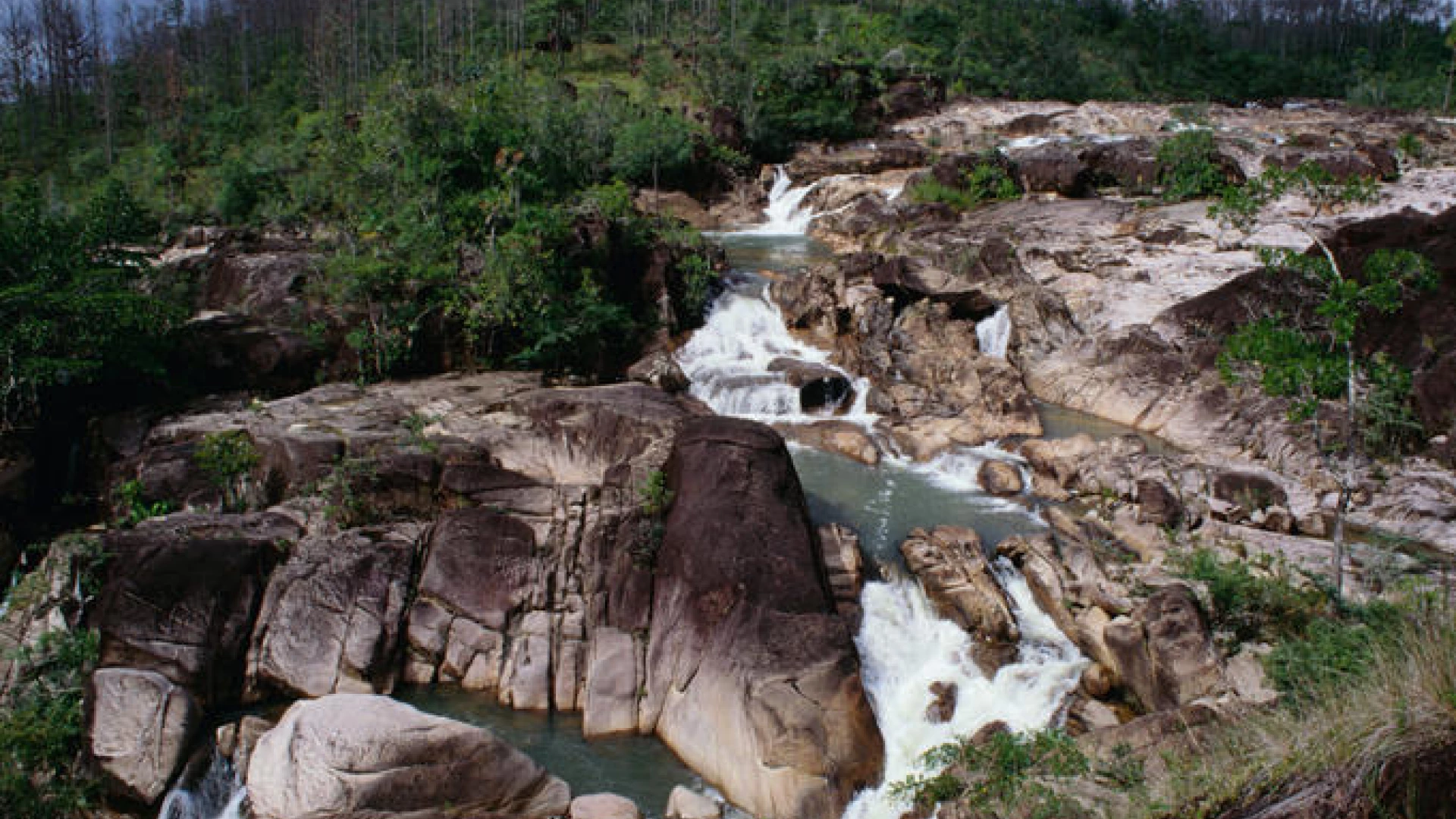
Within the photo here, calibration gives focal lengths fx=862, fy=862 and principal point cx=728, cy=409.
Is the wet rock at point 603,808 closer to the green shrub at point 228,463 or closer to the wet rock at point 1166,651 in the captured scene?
the wet rock at point 1166,651

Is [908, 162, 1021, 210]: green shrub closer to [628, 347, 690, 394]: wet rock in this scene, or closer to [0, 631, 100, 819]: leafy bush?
[628, 347, 690, 394]: wet rock

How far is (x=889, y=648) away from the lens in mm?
10570

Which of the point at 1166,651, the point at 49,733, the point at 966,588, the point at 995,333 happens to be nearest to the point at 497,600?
the point at 49,733

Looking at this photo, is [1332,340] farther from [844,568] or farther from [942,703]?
[844,568]

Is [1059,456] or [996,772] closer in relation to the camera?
[996,772]

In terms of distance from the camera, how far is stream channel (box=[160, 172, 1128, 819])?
28.6ft

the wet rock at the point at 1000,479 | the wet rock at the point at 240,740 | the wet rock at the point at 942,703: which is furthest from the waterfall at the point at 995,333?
the wet rock at the point at 240,740

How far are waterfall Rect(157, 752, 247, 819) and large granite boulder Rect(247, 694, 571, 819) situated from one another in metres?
0.49

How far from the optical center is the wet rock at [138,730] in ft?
25.5

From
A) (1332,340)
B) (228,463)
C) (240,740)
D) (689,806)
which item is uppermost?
(1332,340)

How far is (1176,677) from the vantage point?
9312 mm

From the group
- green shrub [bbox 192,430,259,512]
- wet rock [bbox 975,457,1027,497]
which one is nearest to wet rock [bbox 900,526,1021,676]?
wet rock [bbox 975,457,1027,497]

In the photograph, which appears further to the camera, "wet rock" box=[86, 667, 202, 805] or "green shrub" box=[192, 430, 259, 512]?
"green shrub" box=[192, 430, 259, 512]

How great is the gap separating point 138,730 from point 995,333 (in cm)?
1850
